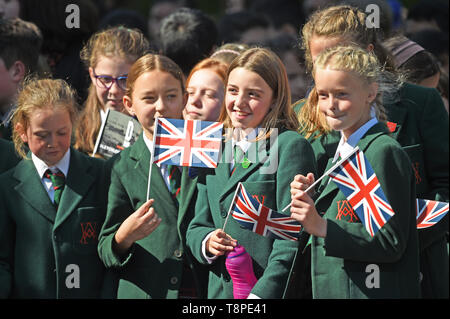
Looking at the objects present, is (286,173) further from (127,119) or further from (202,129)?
(127,119)

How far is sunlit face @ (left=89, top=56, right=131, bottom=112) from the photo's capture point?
530cm

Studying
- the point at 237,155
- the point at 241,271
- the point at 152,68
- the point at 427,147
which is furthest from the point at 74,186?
the point at 427,147

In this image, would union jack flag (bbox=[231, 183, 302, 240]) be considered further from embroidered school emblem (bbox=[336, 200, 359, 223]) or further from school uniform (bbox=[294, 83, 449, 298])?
school uniform (bbox=[294, 83, 449, 298])

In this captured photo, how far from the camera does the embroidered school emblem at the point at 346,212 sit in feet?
13.0

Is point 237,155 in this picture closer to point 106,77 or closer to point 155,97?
point 155,97

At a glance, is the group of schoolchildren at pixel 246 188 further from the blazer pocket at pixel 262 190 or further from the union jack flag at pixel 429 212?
the union jack flag at pixel 429 212

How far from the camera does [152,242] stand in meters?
4.46

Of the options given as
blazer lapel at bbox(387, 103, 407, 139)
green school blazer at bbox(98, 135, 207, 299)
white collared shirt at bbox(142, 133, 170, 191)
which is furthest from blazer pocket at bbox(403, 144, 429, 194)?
white collared shirt at bbox(142, 133, 170, 191)

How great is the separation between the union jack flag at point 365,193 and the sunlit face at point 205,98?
4.72 ft

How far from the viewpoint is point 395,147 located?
3838mm

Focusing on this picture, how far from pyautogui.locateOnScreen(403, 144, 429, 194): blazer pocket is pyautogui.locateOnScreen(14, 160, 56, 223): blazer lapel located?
77.8 inches

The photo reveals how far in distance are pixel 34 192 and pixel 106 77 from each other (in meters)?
1.19

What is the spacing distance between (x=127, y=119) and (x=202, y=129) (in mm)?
839

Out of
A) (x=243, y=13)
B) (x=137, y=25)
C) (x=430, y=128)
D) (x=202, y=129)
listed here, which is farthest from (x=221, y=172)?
(x=243, y=13)
